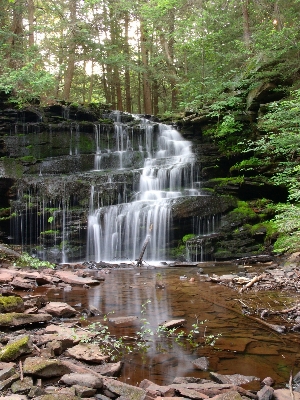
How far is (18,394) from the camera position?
268 cm

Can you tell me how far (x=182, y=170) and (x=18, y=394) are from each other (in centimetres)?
1524

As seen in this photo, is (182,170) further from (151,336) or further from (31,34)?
(151,336)

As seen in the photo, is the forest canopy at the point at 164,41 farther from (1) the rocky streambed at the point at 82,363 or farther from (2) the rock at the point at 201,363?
(2) the rock at the point at 201,363

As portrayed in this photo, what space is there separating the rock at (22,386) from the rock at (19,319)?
1.66 metres

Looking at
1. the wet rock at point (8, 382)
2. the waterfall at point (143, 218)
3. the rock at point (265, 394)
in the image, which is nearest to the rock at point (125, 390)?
the wet rock at point (8, 382)

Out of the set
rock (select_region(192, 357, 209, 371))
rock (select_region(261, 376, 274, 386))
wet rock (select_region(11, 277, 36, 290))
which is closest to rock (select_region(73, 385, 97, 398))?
rock (select_region(192, 357, 209, 371))

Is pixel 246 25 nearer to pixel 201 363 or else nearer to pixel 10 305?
pixel 10 305

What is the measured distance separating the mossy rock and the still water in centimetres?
122

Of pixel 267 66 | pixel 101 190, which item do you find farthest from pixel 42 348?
pixel 267 66

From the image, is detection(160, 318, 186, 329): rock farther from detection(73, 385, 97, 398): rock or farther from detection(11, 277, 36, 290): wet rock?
detection(11, 277, 36, 290): wet rock

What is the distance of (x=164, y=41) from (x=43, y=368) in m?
25.3

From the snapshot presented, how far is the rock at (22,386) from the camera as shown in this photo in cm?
272

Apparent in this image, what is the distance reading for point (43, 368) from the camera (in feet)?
10.0

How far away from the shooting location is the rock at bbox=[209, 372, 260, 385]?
11.4 feet
